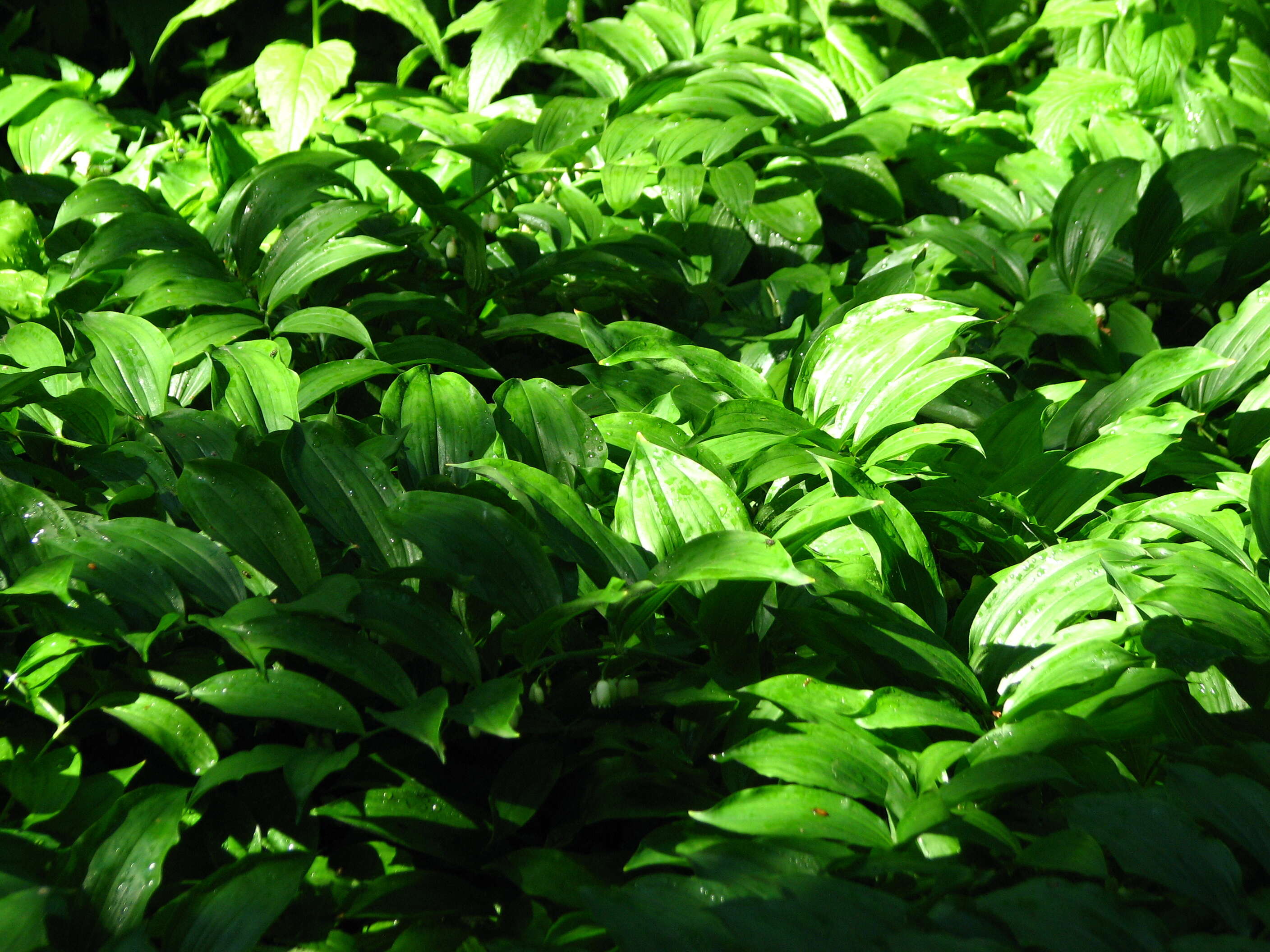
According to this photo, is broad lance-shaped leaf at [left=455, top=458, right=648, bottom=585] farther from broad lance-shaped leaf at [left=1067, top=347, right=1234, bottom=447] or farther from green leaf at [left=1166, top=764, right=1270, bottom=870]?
broad lance-shaped leaf at [left=1067, top=347, right=1234, bottom=447]

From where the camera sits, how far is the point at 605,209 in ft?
7.84

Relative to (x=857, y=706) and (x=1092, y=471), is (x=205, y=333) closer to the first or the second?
(x=857, y=706)

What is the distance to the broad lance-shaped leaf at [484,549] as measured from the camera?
1.06m

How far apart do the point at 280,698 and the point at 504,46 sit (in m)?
2.24

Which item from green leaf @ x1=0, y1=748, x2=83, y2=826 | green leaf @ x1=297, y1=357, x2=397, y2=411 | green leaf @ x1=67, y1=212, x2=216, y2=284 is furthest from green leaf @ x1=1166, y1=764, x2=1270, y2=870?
green leaf @ x1=67, y1=212, x2=216, y2=284

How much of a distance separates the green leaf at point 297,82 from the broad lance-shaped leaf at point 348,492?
5.35ft

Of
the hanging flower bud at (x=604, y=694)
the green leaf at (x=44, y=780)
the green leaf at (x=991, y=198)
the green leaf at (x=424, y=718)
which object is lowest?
the green leaf at (x=44, y=780)

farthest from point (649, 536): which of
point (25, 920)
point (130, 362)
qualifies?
point (130, 362)

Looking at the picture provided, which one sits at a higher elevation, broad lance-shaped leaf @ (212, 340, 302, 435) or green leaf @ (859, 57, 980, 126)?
green leaf @ (859, 57, 980, 126)

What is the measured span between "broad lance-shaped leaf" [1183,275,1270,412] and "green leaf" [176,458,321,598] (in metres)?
1.42

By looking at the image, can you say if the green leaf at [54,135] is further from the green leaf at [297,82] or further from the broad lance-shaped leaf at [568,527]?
the broad lance-shaped leaf at [568,527]

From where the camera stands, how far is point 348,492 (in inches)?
46.1

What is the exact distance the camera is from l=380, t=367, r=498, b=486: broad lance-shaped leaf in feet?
4.51

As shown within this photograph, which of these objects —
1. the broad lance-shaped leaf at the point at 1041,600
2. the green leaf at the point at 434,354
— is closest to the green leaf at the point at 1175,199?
the broad lance-shaped leaf at the point at 1041,600
